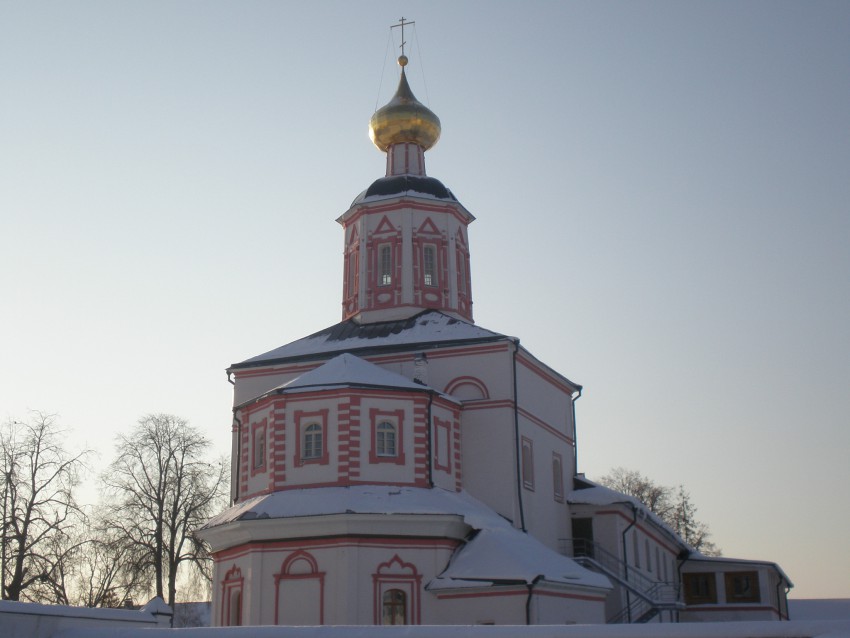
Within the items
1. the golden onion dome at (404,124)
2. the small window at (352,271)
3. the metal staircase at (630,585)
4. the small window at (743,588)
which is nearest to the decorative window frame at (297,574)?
the metal staircase at (630,585)

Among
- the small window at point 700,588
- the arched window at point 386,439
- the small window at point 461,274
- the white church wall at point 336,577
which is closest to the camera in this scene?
the white church wall at point 336,577

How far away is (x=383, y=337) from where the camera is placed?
96.6 feet

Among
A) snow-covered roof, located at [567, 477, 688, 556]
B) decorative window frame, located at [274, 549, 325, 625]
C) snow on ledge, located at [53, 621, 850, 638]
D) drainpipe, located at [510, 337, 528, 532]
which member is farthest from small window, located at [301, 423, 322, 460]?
snow on ledge, located at [53, 621, 850, 638]

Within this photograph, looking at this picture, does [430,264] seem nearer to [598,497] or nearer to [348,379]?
[348,379]

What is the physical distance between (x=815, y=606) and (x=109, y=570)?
28.3 m

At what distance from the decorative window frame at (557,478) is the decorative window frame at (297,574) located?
872 centimetres

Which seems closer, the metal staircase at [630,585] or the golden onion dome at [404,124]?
the metal staircase at [630,585]

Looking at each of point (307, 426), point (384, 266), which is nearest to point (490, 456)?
point (307, 426)

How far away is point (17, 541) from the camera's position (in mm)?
28906

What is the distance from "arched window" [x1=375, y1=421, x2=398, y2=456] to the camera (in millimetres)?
25031

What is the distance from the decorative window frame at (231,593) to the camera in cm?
2443

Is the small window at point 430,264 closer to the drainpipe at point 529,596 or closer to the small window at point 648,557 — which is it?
the small window at point 648,557

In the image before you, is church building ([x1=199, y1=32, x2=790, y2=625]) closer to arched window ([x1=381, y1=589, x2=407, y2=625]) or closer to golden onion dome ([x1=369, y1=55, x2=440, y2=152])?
arched window ([x1=381, y1=589, x2=407, y2=625])

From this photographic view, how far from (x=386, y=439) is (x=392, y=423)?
0.41 metres
